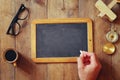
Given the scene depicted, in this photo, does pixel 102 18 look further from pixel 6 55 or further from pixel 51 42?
pixel 6 55

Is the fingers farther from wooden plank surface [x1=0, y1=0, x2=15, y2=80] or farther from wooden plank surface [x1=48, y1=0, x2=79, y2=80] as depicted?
wooden plank surface [x1=0, y1=0, x2=15, y2=80]

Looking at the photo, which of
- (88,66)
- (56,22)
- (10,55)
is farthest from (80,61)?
(10,55)

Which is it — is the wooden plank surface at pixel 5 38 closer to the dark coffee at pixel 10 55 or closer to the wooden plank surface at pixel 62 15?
the dark coffee at pixel 10 55

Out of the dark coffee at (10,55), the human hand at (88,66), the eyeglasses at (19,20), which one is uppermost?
the eyeglasses at (19,20)

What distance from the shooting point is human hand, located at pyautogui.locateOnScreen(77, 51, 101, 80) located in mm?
1442

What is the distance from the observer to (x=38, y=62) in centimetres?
157

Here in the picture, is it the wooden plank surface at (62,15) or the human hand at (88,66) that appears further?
the wooden plank surface at (62,15)

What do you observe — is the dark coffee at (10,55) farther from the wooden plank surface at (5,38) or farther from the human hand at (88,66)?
the human hand at (88,66)

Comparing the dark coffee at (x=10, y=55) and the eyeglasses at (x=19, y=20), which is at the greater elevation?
the eyeglasses at (x=19, y=20)

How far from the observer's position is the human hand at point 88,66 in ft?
4.73

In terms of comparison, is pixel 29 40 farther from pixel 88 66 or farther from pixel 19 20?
pixel 88 66

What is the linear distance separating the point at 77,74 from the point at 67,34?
9.8 inches

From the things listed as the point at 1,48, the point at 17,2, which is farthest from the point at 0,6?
the point at 1,48

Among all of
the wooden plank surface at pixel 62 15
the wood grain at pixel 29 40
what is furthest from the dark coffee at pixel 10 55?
the wooden plank surface at pixel 62 15
